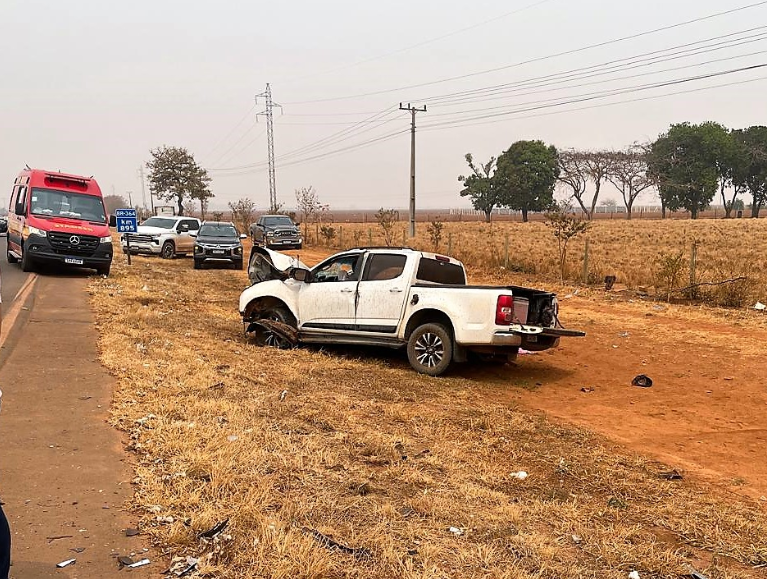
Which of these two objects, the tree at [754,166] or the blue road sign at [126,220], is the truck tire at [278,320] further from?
the tree at [754,166]

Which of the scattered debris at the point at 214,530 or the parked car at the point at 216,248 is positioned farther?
the parked car at the point at 216,248

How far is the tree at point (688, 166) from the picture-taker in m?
78.7

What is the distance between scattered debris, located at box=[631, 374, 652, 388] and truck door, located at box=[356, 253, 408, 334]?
346cm

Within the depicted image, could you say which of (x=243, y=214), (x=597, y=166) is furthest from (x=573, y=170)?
(x=243, y=214)

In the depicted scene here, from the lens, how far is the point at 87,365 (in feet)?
24.6

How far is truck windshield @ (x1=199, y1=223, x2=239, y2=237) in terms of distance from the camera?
2370 centimetres

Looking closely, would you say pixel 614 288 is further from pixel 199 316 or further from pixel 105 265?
pixel 105 265

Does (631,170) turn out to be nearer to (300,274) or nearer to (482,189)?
(482,189)

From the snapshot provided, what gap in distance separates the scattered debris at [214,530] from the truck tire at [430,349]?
17.5 feet

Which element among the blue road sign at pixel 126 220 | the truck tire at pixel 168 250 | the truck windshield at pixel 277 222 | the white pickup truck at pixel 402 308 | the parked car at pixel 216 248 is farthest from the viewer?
the truck windshield at pixel 277 222

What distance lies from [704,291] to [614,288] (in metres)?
2.77

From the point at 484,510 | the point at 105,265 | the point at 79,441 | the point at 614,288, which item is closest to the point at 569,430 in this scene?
the point at 484,510

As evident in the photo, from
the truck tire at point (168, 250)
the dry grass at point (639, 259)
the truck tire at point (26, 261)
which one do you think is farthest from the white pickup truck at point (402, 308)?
the truck tire at point (168, 250)

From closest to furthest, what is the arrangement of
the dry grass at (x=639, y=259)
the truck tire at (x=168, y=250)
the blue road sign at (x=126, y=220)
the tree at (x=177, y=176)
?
the dry grass at (x=639, y=259)
the blue road sign at (x=126, y=220)
the truck tire at (x=168, y=250)
the tree at (x=177, y=176)
